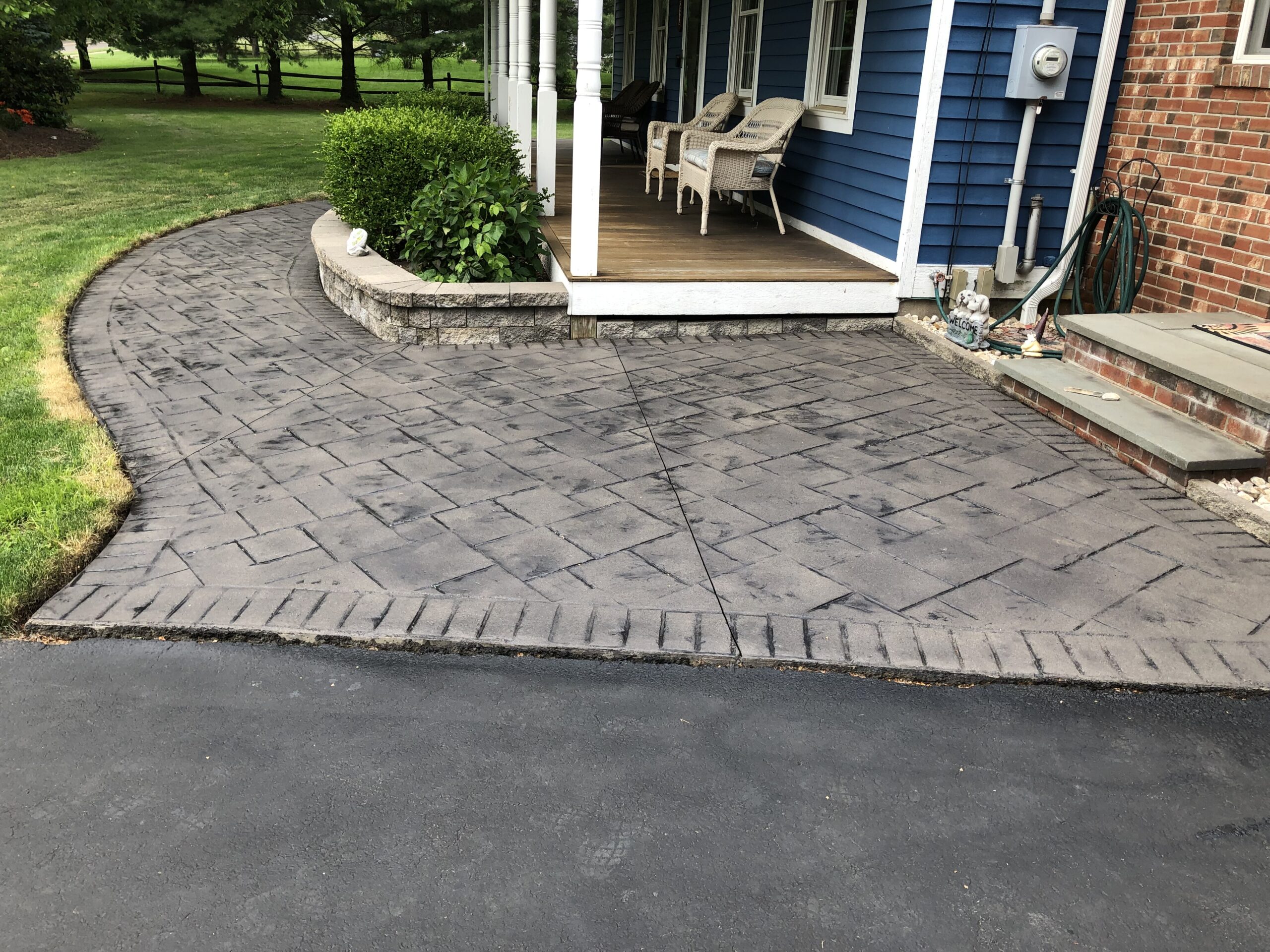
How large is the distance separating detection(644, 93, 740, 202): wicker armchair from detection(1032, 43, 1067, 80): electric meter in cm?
336

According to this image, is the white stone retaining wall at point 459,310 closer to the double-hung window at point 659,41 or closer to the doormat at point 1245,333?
the doormat at point 1245,333

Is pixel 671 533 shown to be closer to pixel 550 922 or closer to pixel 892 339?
pixel 550 922

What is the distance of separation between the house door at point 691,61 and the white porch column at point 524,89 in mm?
2263

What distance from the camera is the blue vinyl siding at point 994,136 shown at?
5.23 metres

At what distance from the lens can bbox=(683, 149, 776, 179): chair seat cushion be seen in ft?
22.4

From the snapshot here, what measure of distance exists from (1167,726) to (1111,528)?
3.63 ft

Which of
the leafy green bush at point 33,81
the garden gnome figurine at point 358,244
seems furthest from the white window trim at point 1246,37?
the leafy green bush at point 33,81

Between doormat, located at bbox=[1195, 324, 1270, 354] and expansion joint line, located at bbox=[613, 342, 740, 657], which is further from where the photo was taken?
doormat, located at bbox=[1195, 324, 1270, 354]

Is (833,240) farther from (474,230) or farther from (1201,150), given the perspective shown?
(474,230)

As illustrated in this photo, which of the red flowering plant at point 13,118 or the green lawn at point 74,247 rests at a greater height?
the red flowering plant at point 13,118

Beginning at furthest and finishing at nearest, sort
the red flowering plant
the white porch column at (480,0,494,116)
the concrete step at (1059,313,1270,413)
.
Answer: the red flowering plant < the white porch column at (480,0,494,116) < the concrete step at (1059,313,1270,413)

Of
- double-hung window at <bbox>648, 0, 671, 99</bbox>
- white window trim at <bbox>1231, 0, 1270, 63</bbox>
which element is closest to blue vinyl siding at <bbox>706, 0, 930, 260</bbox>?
white window trim at <bbox>1231, 0, 1270, 63</bbox>

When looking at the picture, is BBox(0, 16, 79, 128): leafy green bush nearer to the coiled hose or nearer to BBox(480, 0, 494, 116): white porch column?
BBox(480, 0, 494, 116): white porch column

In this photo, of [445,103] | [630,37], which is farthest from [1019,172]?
[630,37]
